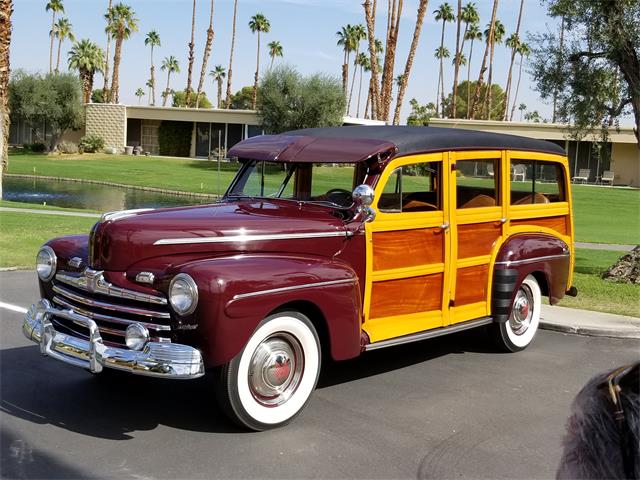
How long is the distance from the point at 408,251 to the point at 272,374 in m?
1.75

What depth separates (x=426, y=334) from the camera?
6383 mm

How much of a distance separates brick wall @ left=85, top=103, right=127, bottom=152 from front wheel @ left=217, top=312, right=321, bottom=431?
185 feet

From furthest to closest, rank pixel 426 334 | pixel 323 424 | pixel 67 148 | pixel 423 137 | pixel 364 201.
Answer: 1. pixel 67 148
2. pixel 423 137
3. pixel 426 334
4. pixel 364 201
5. pixel 323 424

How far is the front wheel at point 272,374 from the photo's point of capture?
16.1ft

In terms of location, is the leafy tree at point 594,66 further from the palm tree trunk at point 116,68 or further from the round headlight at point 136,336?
the palm tree trunk at point 116,68

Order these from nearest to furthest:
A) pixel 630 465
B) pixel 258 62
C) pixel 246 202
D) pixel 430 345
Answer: pixel 630 465 < pixel 246 202 < pixel 430 345 < pixel 258 62

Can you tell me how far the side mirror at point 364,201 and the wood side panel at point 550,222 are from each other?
7.13 feet

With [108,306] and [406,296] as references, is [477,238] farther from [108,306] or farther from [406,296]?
[108,306]

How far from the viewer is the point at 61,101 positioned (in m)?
56.7

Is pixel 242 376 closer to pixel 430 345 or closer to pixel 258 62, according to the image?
pixel 430 345

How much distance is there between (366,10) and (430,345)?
85.6ft

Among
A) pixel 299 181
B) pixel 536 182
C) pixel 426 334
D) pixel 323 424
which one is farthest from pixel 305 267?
pixel 536 182

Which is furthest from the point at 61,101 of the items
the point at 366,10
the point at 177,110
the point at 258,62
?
the point at 366,10

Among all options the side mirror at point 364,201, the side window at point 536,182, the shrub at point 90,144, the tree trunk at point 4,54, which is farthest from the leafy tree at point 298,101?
the side mirror at point 364,201
